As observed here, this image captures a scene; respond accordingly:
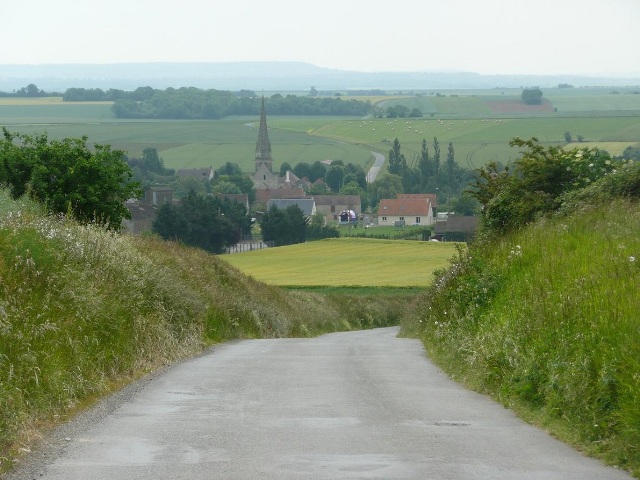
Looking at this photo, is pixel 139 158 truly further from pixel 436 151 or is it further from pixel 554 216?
pixel 554 216

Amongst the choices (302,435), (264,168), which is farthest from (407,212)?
(302,435)

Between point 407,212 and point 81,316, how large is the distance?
12273 centimetres

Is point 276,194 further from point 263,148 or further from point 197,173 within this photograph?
point 263,148

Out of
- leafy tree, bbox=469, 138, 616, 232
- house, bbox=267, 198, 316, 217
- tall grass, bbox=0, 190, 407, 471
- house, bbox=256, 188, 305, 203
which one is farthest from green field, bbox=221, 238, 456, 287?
house, bbox=256, 188, 305, 203

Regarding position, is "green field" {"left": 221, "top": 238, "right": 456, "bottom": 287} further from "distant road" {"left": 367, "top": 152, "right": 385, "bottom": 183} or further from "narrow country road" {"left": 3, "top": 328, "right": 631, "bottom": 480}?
"distant road" {"left": 367, "top": 152, "right": 385, "bottom": 183}

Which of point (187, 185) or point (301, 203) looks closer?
point (301, 203)

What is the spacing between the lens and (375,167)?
185 m

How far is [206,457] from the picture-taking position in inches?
343

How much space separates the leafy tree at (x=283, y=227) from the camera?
99.1m

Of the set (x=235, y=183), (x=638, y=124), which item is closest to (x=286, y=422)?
(x=235, y=183)

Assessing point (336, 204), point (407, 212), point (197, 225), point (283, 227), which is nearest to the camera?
point (197, 225)

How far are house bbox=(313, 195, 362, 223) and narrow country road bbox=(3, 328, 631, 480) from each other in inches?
5505

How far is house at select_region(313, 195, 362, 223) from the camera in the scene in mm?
154500

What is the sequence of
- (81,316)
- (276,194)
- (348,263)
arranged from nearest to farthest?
(81,316) < (348,263) < (276,194)
